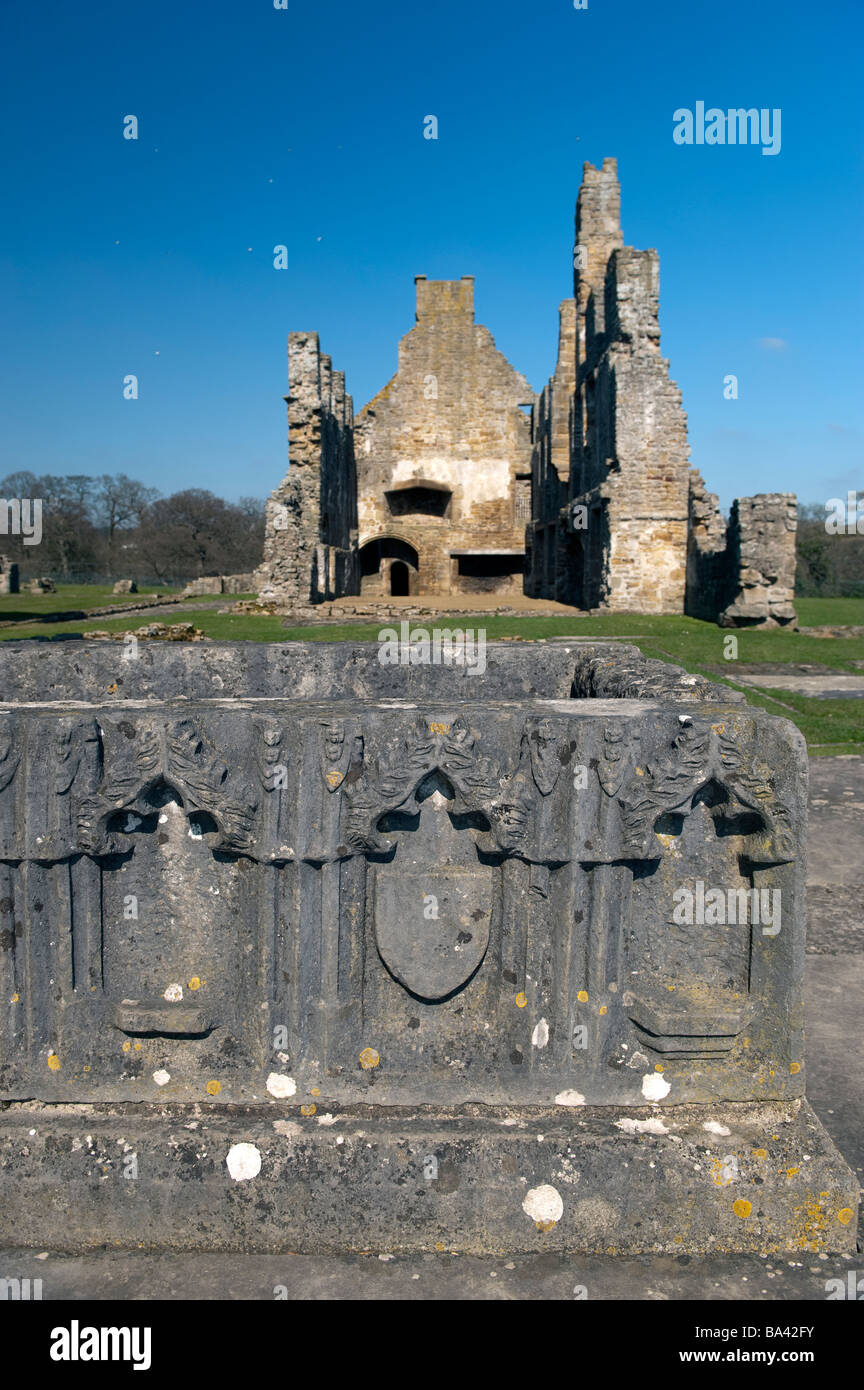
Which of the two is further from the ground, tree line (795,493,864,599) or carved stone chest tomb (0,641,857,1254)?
tree line (795,493,864,599)

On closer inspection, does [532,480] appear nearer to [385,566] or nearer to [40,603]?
[385,566]

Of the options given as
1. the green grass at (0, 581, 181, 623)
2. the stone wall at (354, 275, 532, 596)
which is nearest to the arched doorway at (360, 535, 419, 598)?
the stone wall at (354, 275, 532, 596)

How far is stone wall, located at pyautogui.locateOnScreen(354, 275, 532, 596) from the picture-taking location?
3272 cm

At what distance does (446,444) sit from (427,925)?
104ft

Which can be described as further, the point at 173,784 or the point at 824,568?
the point at 824,568

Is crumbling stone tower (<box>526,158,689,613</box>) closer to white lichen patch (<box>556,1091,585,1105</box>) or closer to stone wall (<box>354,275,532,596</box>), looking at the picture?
stone wall (<box>354,275,532,596</box>)

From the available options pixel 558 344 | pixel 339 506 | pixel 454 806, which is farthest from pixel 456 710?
pixel 558 344

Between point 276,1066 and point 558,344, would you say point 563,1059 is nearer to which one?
point 276,1066

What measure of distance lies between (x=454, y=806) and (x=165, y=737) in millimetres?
695

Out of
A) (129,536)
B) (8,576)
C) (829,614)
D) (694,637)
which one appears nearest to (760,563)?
(694,637)

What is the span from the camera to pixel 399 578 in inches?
1377

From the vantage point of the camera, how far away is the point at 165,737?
7.34 feet

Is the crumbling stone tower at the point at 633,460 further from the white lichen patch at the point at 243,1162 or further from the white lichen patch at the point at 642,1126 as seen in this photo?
the white lichen patch at the point at 243,1162
